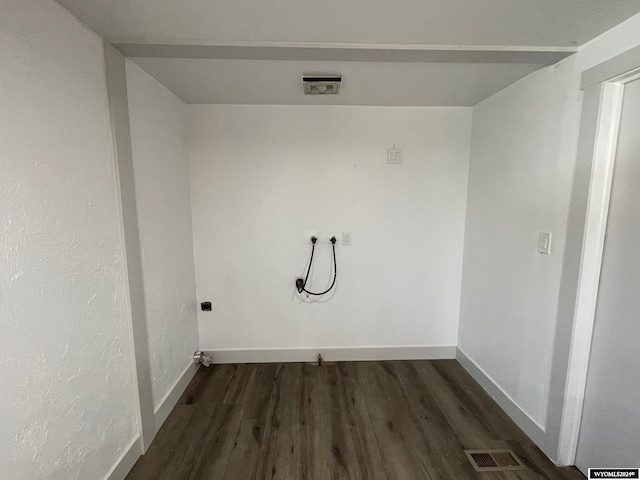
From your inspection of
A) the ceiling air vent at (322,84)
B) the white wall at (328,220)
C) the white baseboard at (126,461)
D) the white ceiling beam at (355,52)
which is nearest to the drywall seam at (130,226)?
the white baseboard at (126,461)

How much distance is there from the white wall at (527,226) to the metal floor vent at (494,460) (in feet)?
0.70

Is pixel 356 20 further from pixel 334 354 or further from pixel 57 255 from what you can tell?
pixel 334 354

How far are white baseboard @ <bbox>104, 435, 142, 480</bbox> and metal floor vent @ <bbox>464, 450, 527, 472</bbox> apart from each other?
1865 millimetres

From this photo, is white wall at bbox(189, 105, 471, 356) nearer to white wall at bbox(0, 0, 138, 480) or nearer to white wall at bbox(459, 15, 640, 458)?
white wall at bbox(459, 15, 640, 458)

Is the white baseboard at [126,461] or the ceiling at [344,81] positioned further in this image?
the ceiling at [344,81]

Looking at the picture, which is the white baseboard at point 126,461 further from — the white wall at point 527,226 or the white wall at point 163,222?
the white wall at point 527,226

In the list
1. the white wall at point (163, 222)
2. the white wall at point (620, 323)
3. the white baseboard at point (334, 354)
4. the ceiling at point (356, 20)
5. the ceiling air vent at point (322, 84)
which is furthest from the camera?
the white baseboard at point (334, 354)

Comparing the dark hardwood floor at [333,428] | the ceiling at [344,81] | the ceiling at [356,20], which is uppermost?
the ceiling at [344,81]

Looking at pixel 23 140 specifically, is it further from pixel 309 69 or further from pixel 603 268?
pixel 603 268

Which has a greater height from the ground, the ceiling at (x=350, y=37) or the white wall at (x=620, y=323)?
the ceiling at (x=350, y=37)

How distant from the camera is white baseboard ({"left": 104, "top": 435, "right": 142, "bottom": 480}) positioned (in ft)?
4.52

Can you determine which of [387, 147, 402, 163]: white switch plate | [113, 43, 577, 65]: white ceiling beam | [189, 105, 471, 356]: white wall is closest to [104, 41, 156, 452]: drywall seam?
[113, 43, 577, 65]: white ceiling beam

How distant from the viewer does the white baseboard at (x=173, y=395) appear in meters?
1.79

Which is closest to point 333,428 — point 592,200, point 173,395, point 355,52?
point 173,395
